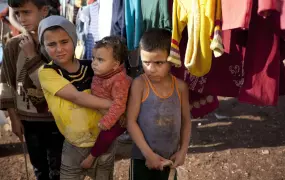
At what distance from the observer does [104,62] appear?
1.87 m

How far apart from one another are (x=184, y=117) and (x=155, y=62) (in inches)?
16.5

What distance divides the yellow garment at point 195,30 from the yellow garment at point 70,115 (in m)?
0.55

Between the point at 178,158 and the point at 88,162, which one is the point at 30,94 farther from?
the point at 178,158

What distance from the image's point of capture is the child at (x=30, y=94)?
7.04ft

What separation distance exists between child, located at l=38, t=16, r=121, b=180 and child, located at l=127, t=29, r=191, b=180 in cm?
21

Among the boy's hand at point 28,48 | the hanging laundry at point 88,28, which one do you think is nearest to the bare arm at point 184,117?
the boy's hand at point 28,48

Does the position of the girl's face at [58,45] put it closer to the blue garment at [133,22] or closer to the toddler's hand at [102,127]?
the toddler's hand at [102,127]

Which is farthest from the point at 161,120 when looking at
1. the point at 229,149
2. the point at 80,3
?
the point at 80,3

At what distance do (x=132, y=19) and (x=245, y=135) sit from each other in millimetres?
2436

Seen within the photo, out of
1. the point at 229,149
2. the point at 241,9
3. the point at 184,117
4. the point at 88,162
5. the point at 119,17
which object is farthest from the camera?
the point at 229,149

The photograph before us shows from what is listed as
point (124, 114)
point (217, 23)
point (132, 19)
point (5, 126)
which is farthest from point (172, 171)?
point (5, 126)

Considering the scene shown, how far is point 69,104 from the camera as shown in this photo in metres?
1.93

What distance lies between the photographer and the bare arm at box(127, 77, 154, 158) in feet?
6.49

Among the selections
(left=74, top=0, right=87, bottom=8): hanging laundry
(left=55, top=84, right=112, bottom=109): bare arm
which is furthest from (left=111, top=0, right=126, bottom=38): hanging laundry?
(left=74, top=0, right=87, bottom=8): hanging laundry
